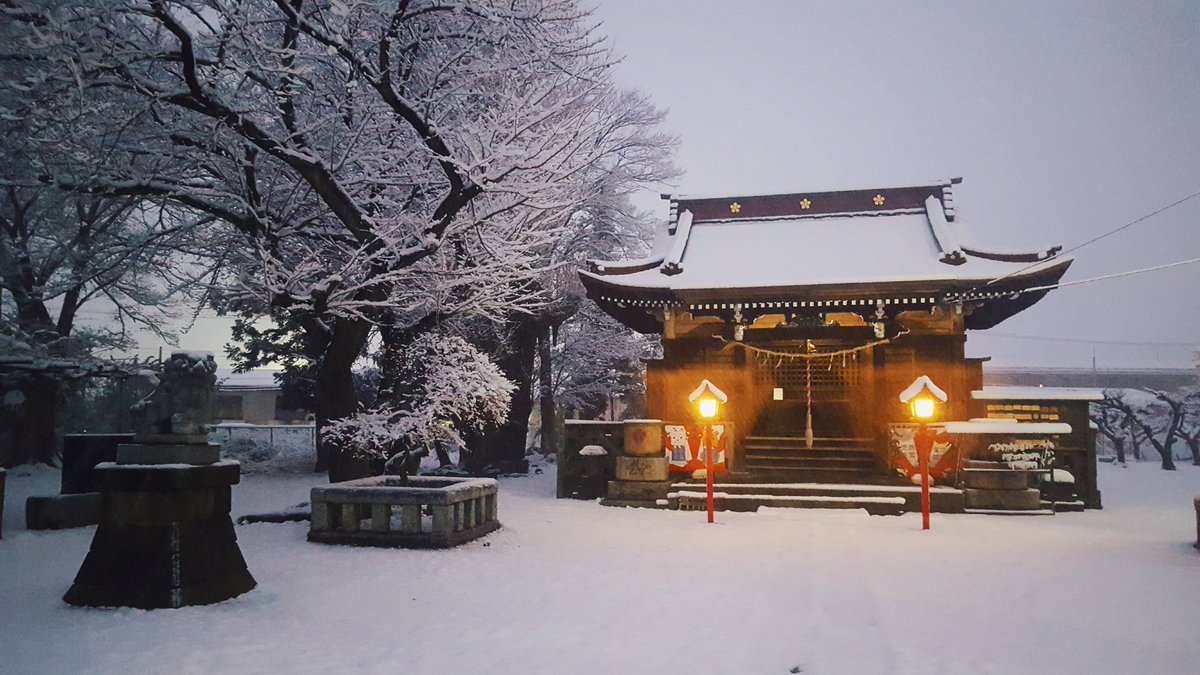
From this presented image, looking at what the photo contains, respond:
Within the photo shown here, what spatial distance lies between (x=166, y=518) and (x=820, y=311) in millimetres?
12398

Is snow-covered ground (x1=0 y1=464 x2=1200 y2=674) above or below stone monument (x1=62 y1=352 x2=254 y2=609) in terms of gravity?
below

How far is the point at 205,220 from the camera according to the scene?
11.4 metres

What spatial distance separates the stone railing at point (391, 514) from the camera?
8688 mm

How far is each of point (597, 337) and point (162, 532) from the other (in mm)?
19527

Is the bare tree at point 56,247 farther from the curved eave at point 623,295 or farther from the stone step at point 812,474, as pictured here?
the stone step at point 812,474

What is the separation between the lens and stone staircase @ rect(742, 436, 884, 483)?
47.6 feet

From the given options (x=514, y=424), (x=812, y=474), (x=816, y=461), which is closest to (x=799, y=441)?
(x=816, y=461)

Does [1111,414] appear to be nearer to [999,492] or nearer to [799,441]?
[799,441]

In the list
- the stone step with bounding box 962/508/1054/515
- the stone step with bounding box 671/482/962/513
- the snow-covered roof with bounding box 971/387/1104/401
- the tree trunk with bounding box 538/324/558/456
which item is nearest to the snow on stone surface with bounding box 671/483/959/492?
the stone step with bounding box 671/482/962/513

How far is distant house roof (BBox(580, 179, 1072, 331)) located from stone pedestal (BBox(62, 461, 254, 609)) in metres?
10.1

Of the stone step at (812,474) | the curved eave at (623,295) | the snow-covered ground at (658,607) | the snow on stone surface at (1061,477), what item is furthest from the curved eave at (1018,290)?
the curved eave at (623,295)

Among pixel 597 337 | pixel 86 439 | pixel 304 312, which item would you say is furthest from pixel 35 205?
pixel 597 337

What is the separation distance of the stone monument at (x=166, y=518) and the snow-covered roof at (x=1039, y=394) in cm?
1379

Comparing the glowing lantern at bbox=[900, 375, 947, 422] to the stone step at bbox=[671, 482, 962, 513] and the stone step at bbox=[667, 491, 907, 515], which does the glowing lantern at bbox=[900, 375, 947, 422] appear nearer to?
the stone step at bbox=[671, 482, 962, 513]
